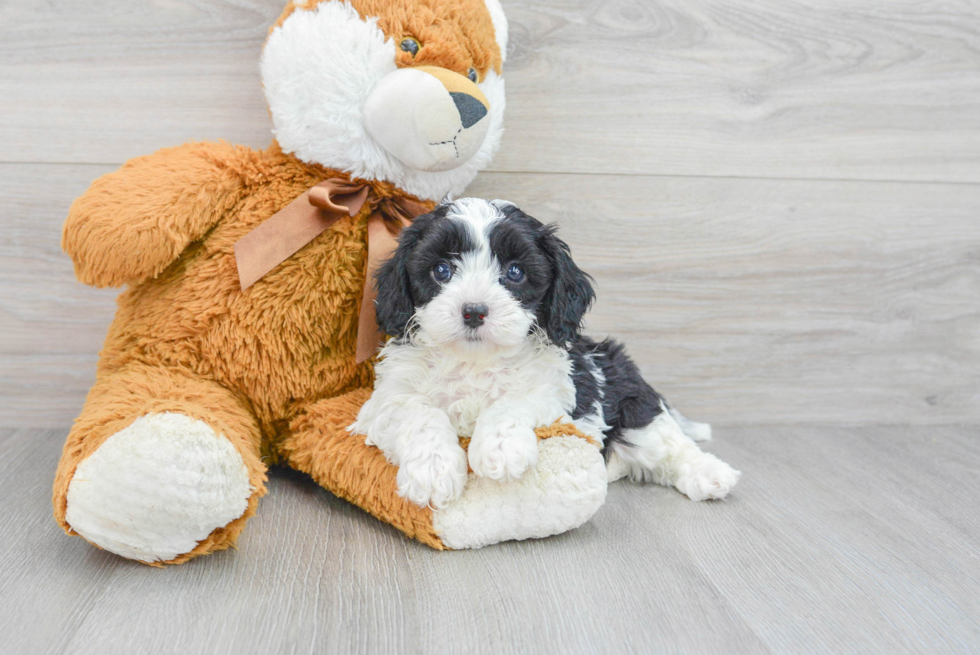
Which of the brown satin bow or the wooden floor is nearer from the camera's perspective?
the wooden floor

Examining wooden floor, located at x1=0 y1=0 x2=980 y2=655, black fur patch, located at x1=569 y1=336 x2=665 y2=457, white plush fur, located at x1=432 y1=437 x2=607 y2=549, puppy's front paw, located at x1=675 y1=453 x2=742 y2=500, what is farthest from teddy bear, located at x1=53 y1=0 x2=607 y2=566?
puppy's front paw, located at x1=675 y1=453 x2=742 y2=500

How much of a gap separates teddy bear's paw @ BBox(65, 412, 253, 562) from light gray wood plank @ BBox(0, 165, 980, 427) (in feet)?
2.46

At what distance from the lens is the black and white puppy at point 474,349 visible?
3.68 ft

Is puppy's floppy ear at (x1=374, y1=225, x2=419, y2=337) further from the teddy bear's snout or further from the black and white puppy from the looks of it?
the teddy bear's snout

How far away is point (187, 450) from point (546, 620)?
0.55m

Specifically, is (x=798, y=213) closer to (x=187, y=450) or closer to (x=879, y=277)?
(x=879, y=277)

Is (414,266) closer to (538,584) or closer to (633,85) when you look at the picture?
(538,584)

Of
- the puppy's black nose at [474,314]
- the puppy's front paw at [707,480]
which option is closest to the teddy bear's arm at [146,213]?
the puppy's black nose at [474,314]

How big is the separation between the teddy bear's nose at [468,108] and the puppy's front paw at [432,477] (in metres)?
0.55

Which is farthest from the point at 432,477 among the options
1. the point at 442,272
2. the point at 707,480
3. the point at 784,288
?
the point at 784,288

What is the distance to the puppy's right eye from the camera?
1.18 metres

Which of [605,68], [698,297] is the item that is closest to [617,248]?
[698,297]

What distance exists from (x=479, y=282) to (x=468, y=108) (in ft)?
1.04

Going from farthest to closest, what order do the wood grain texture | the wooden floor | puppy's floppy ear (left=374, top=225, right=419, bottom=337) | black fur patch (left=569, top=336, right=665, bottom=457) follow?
black fur patch (left=569, top=336, right=665, bottom=457), puppy's floppy ear (left=374, top=225, right=419, bottom=337), the wooden floor, the wood grain texture
